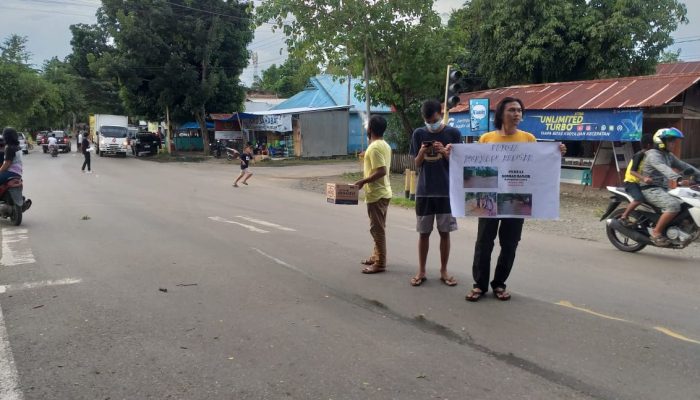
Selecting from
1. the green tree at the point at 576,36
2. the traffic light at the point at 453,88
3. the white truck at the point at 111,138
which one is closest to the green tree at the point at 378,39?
the green tree at the point at 576,36

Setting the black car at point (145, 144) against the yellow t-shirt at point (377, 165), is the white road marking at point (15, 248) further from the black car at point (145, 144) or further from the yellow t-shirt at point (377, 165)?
the black car at point (145, 144)

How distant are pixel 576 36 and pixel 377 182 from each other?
59.4ft

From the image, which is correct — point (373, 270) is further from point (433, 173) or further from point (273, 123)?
point (273, 123)

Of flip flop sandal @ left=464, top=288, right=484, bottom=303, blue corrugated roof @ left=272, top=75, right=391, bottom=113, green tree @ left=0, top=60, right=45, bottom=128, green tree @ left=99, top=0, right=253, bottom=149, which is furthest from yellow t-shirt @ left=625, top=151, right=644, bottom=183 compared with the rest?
green tree @ left=0, top=60, right=45, bottom=128

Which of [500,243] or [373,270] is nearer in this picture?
[500,243]

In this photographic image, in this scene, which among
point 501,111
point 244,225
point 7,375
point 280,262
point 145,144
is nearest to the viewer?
point 7,375

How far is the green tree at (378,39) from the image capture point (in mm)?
19172

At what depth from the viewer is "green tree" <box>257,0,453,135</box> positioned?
19.2 meters

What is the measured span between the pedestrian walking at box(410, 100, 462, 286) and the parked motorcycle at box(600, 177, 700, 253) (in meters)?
3.44

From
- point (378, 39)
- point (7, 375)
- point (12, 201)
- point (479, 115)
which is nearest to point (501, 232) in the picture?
point (7, 375)

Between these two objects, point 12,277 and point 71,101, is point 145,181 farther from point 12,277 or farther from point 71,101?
point 71,101

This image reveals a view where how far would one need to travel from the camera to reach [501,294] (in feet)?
16.5

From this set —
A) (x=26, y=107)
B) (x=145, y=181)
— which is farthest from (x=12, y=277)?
Result: (x=26, y=107)

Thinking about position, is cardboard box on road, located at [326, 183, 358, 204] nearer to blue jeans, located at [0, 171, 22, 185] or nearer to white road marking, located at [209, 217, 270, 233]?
white road marking, located at [209, 217, 270, 233]
